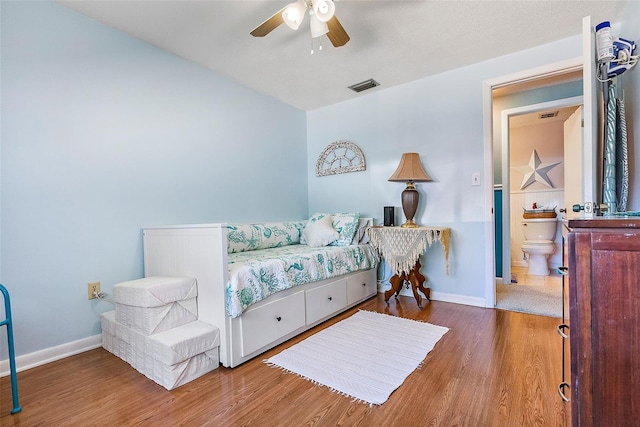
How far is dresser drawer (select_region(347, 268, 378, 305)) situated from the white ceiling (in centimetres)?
198

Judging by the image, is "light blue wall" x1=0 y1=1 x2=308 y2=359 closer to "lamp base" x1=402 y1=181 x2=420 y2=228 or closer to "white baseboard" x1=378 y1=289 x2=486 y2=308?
"lamp base" x1=402 y1=181 x2=420 y2=228

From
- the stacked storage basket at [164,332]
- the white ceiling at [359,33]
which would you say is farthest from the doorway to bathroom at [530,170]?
the stacked storage basket at [164,332]

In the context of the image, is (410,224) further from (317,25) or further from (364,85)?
(317,25)

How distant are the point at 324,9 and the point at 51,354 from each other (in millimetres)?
2639

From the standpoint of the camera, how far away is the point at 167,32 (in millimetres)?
2146

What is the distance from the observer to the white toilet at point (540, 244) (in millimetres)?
3811

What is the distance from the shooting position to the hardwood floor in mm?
1246

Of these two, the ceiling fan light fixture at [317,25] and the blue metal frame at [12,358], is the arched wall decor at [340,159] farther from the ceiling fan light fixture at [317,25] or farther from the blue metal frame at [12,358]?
the blue metal frame at [12,358]

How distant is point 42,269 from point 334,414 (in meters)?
1.91

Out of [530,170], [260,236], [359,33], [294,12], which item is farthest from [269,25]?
[530,170]

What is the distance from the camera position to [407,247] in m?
2.66

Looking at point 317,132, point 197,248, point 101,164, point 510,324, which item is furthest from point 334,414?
point 317,132

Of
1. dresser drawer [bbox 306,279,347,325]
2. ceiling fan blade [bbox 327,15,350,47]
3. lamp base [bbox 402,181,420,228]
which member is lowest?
dresser drawer [bbox 306,279,347,325]

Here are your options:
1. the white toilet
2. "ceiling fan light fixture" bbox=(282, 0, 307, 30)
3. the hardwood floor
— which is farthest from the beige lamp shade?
the white toilet
